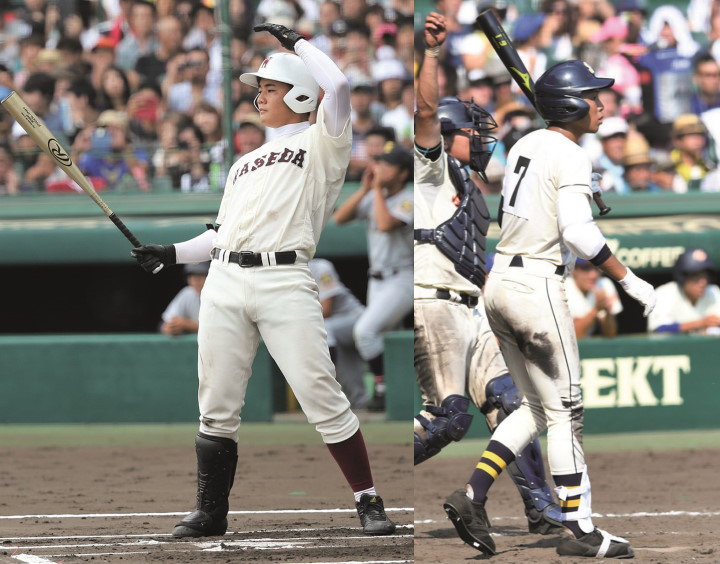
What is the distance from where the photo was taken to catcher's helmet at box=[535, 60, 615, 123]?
4461mm

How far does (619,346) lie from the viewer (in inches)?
298

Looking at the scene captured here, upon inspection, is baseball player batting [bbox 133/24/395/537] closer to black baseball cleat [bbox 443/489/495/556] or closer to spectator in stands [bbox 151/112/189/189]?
black baseball cleat [bbox 443/489/495/556]

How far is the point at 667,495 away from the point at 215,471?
2.85 m

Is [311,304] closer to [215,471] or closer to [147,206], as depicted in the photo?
[215,471]

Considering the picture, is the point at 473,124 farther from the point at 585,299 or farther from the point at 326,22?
the point at 326,22

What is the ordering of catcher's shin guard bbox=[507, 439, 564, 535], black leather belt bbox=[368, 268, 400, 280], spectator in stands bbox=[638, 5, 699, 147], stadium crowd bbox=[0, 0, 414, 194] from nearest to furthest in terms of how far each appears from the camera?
catcher's shin guard bbox=[507, 439, 564, 535] < black leather belt bbox=[368, 268, 400, 280] < stadium crowd bbox=[0, 0, 414, 194] < spectator in stands bbox=[638, 5, 699, 147]

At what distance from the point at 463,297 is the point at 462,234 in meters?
0.26

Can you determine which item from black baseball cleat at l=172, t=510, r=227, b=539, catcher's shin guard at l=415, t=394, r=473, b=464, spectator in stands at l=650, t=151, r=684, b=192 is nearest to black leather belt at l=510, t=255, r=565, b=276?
catcher's shin guard at l=415, t=394, r=473, b=464

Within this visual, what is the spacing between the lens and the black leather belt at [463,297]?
4941 millimetres

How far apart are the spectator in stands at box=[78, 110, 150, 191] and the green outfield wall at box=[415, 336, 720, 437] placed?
10.2ft

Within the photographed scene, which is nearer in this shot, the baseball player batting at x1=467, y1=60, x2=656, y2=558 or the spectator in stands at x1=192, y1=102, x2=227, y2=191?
the baseball player batting at x1=467, y1=60, x2=656, y2=558

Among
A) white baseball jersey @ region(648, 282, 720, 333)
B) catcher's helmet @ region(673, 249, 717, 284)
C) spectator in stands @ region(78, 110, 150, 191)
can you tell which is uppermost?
spectator in stands @ region(78, 110, 150, 191)

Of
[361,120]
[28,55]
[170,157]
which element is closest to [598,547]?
[361,120]

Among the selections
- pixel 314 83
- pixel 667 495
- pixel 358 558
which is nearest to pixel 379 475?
pixel 667 495
